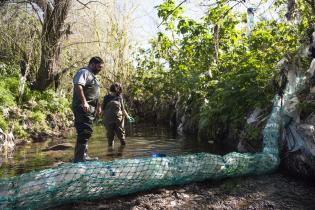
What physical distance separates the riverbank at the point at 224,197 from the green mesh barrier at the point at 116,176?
0.37 ft

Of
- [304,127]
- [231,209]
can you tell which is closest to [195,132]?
[304,127]

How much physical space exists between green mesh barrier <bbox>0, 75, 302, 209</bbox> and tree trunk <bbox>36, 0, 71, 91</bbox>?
10.8 m

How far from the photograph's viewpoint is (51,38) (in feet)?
49.4

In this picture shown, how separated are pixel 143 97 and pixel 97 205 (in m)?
18.8

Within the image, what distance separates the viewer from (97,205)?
178 inches

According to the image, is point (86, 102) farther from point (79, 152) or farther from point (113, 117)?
point (113, 117)

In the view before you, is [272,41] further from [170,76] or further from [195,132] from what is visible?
[170,76]

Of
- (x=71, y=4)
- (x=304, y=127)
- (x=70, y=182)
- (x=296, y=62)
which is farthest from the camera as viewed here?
(x=71, y=4)

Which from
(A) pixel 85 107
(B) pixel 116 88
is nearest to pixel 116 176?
(A) pixel 85 107

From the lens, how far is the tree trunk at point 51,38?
14742 mm

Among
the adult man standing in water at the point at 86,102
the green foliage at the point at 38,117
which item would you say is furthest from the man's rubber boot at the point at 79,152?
the green foliage at the point at 38,117

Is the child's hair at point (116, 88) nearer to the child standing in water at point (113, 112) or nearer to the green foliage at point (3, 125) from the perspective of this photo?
the child standing in water at point (113, 112)

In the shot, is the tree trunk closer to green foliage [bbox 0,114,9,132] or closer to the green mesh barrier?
green foliage [bbox 0,114,9,132]

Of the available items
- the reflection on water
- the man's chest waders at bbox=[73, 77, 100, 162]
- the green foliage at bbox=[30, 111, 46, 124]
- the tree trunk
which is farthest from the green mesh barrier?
the tree trunk
